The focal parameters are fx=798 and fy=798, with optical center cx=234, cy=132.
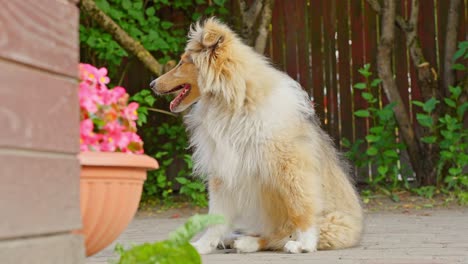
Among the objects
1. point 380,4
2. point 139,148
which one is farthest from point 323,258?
point 380,4

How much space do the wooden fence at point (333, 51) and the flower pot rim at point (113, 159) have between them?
7.16 m

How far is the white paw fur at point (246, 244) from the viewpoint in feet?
14.9

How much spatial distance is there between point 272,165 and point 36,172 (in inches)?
110

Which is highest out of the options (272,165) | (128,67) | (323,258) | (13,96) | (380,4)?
(380,4)

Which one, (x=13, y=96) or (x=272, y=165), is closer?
(x=13, y=96)

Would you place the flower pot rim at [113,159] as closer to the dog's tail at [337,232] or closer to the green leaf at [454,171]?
the dog's tail at [337,232]

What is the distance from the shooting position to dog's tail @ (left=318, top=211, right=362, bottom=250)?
4.59 m

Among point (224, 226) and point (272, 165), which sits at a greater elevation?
point (272, 165)

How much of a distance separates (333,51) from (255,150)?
522 cm

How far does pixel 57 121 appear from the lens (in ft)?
6.15

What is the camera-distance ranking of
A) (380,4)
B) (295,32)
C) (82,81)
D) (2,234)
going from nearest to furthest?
(2,234) < (82,81) < (380,4) < (295,32)

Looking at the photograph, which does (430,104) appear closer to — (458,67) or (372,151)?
(458,67)

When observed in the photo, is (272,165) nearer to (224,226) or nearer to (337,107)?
(224,226)

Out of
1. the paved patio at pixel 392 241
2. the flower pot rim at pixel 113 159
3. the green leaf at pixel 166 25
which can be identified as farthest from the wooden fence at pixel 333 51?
the flower pot rim at pixel 113 159
